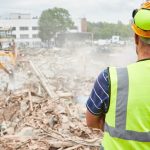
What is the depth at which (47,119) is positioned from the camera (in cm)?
994

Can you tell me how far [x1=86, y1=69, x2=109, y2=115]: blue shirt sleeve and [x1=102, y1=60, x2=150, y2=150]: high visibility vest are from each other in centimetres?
3

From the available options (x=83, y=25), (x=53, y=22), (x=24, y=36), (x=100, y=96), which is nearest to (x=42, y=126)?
(x=100, y=96)

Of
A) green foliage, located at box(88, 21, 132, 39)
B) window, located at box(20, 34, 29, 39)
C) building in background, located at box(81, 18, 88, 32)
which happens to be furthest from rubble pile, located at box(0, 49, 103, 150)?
window, located at box(20, 34, 29, 39)

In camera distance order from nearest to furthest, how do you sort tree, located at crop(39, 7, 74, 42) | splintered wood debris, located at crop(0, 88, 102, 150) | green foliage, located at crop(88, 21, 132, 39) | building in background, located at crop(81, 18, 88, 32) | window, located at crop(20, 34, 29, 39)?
splintered wood debris, located at crop(0, 88, 102, 150)
tree, located at crop(39, 7, 74, 42)
green foliage, located at crop(88, 21, 132, 39)
building in background, located at crop(81, 18, 88, 32)
window, located at crop(20, 34, 29, 39)

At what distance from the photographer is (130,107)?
2383 mm

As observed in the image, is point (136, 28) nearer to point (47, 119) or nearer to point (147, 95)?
point (147, 95)

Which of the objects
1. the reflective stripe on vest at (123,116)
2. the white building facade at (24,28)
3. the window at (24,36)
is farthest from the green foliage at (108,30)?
the reflective stripe on vest at (123,116)

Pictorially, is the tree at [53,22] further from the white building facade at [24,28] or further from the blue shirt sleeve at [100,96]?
the blue shirt sleeve at [100,96]

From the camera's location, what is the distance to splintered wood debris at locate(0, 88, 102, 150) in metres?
7.48

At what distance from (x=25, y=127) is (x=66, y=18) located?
8132 cm

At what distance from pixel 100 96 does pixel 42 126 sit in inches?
265

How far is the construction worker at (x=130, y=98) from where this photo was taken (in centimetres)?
237

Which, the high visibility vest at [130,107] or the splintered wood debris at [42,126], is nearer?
the high visibility vest at [130,107]

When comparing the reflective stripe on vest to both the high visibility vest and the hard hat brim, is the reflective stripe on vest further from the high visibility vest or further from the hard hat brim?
the hard hat brim
